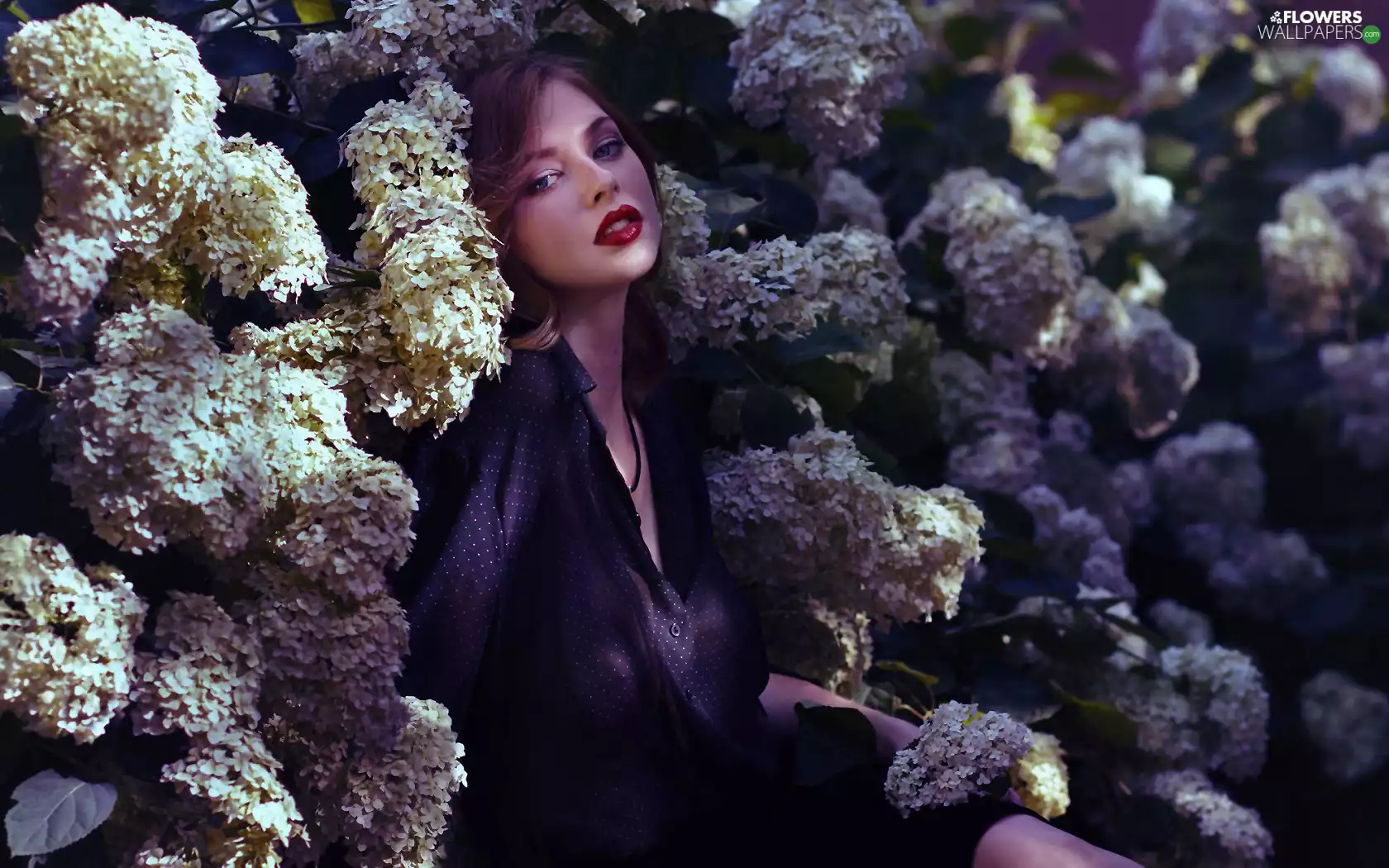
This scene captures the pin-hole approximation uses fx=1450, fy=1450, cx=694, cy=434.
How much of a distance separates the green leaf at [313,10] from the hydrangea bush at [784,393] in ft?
0.08

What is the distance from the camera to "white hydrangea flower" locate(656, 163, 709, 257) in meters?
1.36

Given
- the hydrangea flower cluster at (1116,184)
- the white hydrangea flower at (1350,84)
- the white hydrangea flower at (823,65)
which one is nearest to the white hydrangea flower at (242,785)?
the white hydrangea flower at (823,65)

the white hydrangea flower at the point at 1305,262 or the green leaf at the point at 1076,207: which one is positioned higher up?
the green leaf at the point at 1076,207

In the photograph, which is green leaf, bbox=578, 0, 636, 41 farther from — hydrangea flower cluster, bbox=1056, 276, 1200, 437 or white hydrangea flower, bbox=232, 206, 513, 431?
hydrangea flower cluster, bbox=1056, 276, 1200, 437

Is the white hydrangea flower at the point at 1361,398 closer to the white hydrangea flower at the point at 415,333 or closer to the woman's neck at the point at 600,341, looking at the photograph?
the woman's neck at the point at 600,341

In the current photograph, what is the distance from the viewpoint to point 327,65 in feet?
4.06

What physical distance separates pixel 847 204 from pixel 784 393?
448 millimetres

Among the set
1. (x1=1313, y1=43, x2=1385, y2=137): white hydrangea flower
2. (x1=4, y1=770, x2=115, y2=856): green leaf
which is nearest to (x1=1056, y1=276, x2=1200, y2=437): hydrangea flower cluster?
(x1=1313, y1=43, x2=1385, y2=137): white hydrangea flower

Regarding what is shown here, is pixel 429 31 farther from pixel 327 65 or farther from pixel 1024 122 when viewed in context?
pixel 1024 122

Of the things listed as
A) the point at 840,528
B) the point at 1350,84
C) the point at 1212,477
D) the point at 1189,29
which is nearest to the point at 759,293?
the point at 840,528

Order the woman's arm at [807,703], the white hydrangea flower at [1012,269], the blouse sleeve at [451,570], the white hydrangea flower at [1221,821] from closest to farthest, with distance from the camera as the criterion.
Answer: the blouse sleeve at [451,570] < the woman's arm at [807,703] < the white hydrangea flower at [1221,821] < the white hydrangea flower at [1012,269]

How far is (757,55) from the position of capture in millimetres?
1538

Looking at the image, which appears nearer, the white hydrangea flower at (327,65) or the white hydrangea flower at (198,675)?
the white hydrangea flower at (198,675)

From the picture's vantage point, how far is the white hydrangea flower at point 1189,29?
8.52 feet
